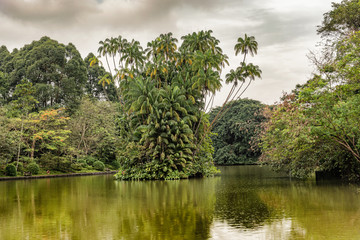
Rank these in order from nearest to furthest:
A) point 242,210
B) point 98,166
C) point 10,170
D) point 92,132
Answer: point 242,210 → point 10,170 → point 98,166 → point 92,132

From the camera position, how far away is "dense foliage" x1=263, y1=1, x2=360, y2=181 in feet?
51.6

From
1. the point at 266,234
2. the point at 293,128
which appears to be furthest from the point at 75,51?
the point at 266,234

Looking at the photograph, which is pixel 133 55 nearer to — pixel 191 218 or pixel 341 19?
pixel 341 19

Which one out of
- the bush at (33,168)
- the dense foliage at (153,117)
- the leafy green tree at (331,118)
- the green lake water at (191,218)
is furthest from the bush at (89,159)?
the green lake water at (191,218)

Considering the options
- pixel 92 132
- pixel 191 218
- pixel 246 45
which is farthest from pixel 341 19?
pixel 92 132

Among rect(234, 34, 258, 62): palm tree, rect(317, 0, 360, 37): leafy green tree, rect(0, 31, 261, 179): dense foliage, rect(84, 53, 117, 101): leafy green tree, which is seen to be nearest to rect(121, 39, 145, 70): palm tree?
rect(0, 31, 261, 179): dense foliage

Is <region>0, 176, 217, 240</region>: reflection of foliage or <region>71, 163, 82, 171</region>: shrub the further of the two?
<region>71, 163, 82, 171</region>: shrub

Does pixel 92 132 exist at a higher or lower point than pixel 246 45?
lower

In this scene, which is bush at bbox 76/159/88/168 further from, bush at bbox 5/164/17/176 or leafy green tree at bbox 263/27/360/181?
leafy green tree at bbox 263/27/360/181

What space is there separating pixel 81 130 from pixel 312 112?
108 feet

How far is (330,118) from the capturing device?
1634 centimetres

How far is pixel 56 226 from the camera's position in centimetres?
944

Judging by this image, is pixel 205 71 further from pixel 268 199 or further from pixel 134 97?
pixel 268 199

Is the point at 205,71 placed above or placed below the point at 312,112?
above
